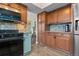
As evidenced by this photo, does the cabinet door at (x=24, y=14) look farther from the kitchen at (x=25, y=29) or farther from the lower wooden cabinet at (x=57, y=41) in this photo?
the lower wooden cabinet at (x=57, y=41)

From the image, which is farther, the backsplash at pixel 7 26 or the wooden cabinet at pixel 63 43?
the wooden cabinet at pixel 63 43

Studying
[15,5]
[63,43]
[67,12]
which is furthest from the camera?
[63,43]

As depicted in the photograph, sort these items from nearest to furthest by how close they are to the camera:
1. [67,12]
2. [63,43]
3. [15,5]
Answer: [15,5] → [67,12] → [63,43]

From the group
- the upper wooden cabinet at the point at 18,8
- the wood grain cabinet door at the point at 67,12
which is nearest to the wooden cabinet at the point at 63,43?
the wood grain cabinet door at the point at 67,12

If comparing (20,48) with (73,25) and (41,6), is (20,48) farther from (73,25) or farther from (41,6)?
(73,25)

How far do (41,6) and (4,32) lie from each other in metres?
0.65

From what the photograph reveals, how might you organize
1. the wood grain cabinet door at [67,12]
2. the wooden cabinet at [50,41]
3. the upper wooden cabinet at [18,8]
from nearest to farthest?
the upper wooden cabinet at [18,8]
the wood grain cabinet door at [67,12]
the wooden cabinet at [50,41]

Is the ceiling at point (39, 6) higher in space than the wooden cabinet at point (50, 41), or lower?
higher

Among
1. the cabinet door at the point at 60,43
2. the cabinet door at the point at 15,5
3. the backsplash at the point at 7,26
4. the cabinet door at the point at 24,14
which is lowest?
the cabinet door at the point at 60,43

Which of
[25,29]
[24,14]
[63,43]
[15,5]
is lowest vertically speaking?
[63,43]

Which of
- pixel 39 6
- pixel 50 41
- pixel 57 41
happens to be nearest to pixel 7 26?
pixel 39 6

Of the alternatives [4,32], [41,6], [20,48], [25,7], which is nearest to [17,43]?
Result: [20,48]

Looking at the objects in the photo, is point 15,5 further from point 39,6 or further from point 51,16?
point 51,16

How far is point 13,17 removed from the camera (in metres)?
1.41
